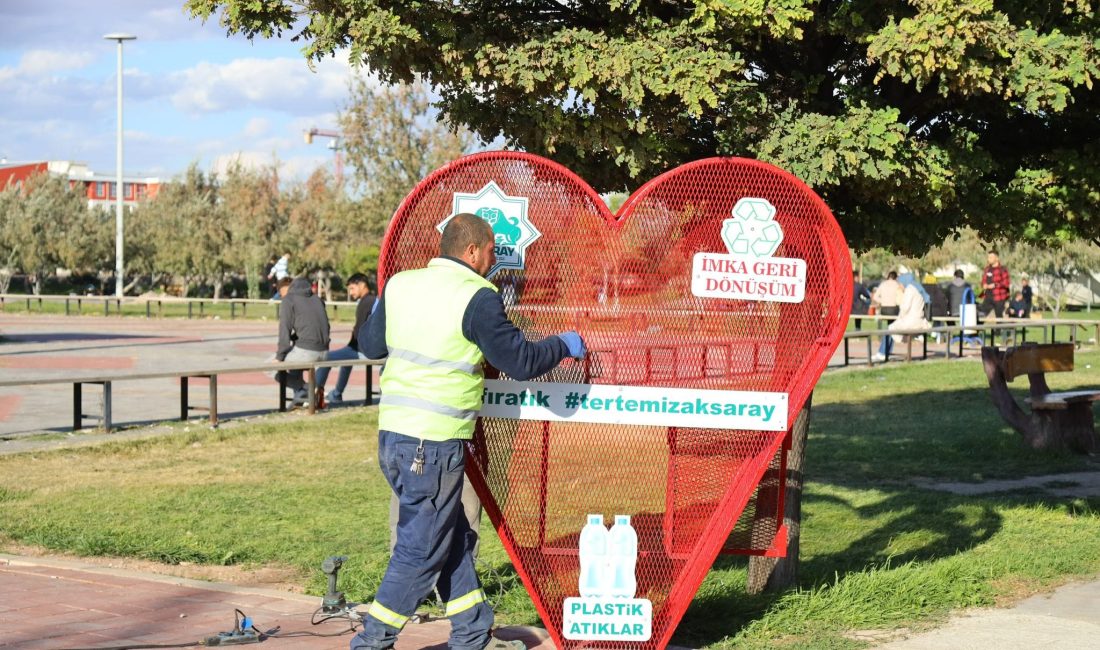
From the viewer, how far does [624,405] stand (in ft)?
18.2

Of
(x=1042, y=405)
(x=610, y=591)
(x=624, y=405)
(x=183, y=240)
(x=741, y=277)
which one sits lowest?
(x=610, y=591)

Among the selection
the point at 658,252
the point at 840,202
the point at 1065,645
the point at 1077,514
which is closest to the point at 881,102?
the point at 840,202

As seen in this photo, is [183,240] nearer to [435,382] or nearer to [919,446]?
[919,446]

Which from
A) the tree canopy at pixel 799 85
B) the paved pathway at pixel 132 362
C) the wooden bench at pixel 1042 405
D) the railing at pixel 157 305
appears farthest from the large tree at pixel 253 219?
the tree canopy at pixel 799 85

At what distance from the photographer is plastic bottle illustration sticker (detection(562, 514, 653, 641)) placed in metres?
5.56

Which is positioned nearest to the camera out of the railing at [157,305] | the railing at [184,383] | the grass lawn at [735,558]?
the grass lawn at [735,558]

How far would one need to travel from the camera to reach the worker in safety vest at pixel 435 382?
512cm

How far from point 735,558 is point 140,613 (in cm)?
359

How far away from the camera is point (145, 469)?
36.9 feet

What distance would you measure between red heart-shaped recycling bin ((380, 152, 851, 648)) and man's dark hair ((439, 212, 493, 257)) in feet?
1.17

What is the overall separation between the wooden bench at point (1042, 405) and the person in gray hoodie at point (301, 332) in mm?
7494

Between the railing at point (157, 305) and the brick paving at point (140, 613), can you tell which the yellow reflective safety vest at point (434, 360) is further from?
the railing at point (157, 305)

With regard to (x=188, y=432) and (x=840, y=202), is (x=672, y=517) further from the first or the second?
(x=188, y=432)

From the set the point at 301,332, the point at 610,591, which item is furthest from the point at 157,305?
the point at 610,591
